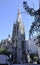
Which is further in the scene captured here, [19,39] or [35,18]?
[19,39]

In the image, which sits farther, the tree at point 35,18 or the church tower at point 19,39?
the church tower at point 19,39

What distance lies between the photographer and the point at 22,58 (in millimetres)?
70062

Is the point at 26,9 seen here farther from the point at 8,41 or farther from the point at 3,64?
the point at 8,41

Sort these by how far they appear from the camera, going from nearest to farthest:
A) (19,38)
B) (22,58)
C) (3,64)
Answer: (3,64) < (22,58) < (19,38)

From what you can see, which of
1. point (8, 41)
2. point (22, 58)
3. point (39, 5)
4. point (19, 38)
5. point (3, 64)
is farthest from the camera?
point (8, 41)

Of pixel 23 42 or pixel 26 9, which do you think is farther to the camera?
pixel 23 42

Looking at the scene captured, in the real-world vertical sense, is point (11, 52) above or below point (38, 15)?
above

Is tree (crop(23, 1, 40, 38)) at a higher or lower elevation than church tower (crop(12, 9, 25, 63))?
lower

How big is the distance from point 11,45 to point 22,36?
6583 millimetres

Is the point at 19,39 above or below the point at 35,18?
above

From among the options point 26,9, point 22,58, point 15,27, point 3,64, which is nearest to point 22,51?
point 22,58

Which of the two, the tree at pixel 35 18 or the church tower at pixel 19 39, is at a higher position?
the church tower at pixel 19 39

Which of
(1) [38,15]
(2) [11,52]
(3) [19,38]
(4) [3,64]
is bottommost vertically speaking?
(4) [3,64]

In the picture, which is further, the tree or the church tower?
the church tower
